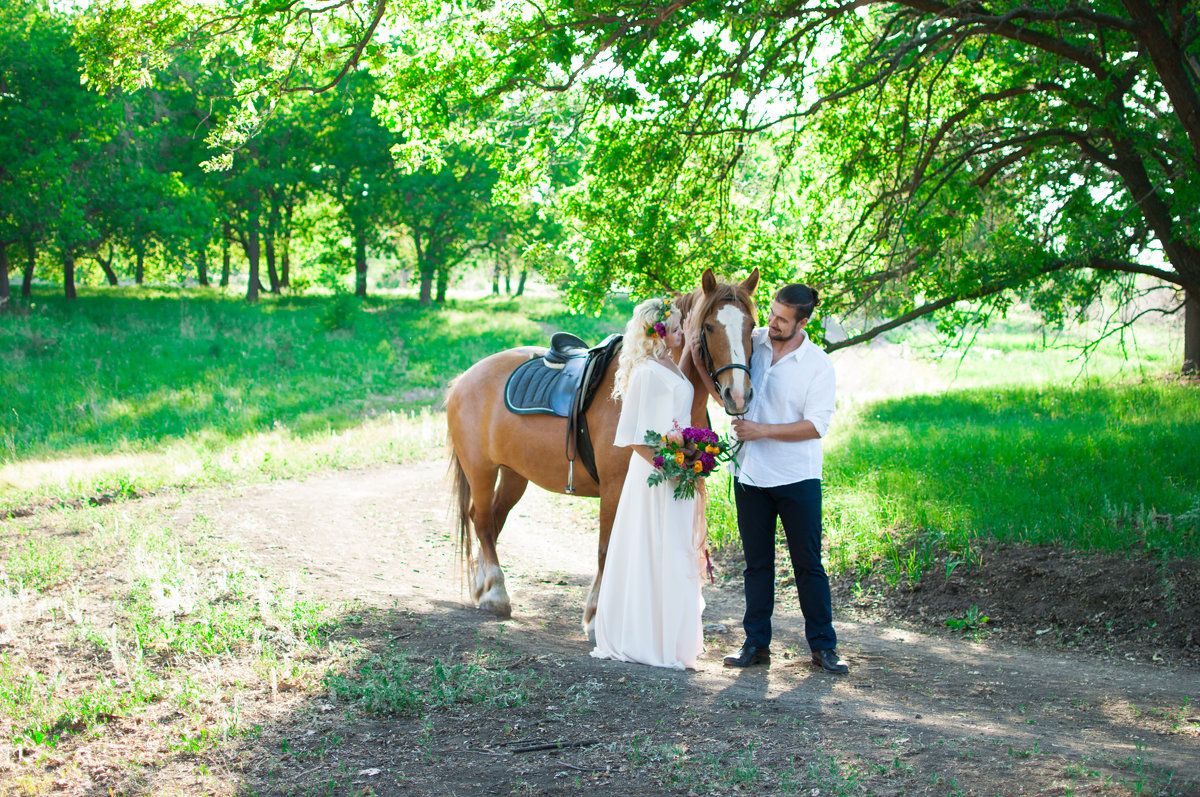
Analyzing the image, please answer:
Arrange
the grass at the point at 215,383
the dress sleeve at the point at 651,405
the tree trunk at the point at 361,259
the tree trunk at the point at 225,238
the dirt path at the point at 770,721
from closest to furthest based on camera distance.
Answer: the dirt path at the point at 770,721
the dress sleeve at the point at 651,405
the grass at the point at 215,383
the tree trunk at the point at 225,238
the tree trunk at the point at 361,259

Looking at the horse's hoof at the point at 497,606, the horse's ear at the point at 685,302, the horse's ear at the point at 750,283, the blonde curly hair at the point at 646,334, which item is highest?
the horse's ear at the point at 750,283

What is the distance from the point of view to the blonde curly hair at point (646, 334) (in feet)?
16.5

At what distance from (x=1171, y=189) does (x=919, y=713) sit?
599 cm

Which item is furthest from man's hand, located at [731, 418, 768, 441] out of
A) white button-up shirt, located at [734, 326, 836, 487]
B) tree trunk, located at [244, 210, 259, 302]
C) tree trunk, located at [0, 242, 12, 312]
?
tree trunk, located at [244, 210, 259, 302]

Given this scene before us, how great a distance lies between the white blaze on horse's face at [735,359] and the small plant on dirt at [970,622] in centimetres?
313

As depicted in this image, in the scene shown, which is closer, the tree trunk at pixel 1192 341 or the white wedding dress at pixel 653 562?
the white wedding dress at pixel 653 562

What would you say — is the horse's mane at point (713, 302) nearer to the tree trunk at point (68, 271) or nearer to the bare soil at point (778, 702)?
the bare soil at point (778, 702)

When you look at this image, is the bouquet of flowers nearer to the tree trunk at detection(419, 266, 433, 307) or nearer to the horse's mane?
the horse's mane

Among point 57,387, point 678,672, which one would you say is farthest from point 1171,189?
point 57,387

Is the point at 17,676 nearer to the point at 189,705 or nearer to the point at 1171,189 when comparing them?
the point at 189,705

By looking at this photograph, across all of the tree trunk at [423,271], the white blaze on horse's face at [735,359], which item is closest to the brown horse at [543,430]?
the white blaze on horse's face at [735,359]

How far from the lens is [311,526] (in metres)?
8.87

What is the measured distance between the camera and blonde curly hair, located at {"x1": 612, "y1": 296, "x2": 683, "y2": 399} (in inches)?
198

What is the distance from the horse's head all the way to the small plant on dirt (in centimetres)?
310
